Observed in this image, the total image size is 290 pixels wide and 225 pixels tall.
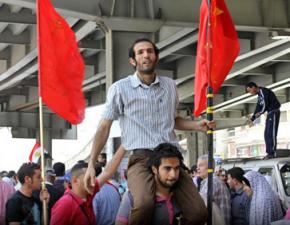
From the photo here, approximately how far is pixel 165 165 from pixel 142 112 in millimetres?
575

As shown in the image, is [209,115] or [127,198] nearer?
[127,198]

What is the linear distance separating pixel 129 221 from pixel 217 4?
271cm

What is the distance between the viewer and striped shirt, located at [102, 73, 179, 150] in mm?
5516

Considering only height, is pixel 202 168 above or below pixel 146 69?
below

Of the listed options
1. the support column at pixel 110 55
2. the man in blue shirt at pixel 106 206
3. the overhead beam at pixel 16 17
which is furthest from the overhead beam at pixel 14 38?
the man in blue shirt at pixel 106 206

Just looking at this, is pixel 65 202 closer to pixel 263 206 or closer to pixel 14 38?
pixel 263 206

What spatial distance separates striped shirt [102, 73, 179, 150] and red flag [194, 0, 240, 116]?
0.93 m

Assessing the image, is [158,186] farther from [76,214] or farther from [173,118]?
[76,214]

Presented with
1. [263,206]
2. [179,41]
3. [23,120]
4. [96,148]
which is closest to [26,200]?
[96,148]

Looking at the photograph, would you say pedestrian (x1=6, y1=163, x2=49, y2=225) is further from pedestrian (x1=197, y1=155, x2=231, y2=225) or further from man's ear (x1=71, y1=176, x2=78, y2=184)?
pedestrian (x1=197, y1=155, x2=231, y2=225)

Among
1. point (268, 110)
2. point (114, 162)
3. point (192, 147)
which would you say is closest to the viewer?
point (114, 162)

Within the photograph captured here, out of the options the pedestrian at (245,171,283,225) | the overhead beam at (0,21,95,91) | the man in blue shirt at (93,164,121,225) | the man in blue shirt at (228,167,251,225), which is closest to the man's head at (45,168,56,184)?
the man in blue shirt at (93,164,121,225)

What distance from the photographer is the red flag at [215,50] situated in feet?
21.2

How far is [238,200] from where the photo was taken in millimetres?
9086
